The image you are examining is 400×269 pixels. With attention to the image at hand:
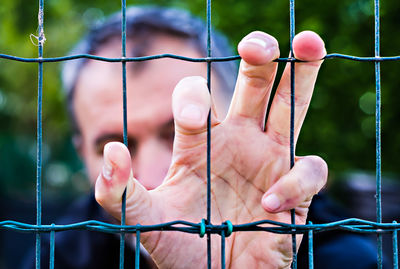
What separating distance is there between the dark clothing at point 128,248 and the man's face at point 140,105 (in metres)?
0.41

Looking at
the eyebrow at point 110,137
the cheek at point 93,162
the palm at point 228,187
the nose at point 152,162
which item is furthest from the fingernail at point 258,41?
the cheek at point 93,162

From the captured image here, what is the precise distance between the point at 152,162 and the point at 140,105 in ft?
0.71

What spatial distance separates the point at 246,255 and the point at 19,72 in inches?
281

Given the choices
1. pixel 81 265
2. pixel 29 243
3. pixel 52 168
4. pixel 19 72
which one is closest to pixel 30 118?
pixel 52 168

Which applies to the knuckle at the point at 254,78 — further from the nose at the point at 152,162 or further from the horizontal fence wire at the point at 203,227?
the nose at the point at 152,162

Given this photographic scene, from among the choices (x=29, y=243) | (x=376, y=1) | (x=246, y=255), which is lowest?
(x=29, y=243)

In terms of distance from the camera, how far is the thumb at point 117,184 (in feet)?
2.02

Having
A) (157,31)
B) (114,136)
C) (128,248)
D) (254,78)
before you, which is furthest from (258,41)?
(128,248)

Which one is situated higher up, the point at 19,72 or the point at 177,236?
the point at 19,72

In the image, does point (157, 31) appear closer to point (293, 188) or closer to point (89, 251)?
point (89, 251)

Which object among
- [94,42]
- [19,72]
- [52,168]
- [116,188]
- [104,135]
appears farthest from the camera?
[52,168]

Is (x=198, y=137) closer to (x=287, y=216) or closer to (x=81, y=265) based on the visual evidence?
(x=287, y=216)

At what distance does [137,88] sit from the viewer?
5.34 ft

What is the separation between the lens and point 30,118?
9.60m
